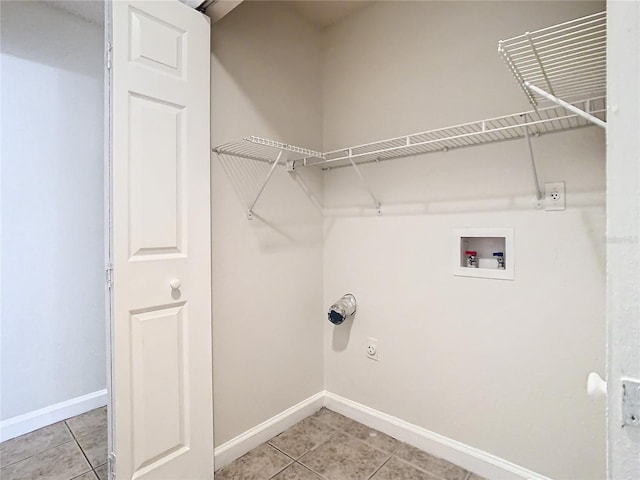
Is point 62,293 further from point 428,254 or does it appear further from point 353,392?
point 428,254

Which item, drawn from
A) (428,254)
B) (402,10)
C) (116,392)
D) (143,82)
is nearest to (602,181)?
(428,254)

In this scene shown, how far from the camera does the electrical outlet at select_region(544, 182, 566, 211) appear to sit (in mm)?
1379

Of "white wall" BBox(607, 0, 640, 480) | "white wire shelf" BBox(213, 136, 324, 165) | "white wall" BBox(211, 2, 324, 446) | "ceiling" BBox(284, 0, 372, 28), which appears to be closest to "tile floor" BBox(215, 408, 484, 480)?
"white wall" BBox(211, 2, 324, 446)

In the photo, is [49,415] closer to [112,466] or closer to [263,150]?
[112,466]

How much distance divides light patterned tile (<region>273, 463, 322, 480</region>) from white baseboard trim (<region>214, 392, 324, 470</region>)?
26cm

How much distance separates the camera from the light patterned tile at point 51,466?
1.61m

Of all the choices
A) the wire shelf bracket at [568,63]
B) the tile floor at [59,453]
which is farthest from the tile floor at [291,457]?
the wire shelf bracket at [568,63]

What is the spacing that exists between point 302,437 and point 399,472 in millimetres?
573

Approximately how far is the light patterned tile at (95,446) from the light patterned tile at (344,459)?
1079 mm

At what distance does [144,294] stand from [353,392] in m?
1.43

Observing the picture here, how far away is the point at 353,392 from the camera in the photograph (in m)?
2.11

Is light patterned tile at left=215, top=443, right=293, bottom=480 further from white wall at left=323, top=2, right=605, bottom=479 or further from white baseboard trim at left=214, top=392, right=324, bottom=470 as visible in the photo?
white wall at left=323, top=2, right=605, bottom=479

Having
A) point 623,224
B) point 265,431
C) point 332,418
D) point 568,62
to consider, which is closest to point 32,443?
point 265,431

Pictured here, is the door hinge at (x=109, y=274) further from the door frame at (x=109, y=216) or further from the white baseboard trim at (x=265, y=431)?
the white baseboard trim at (x=265, y=431)
